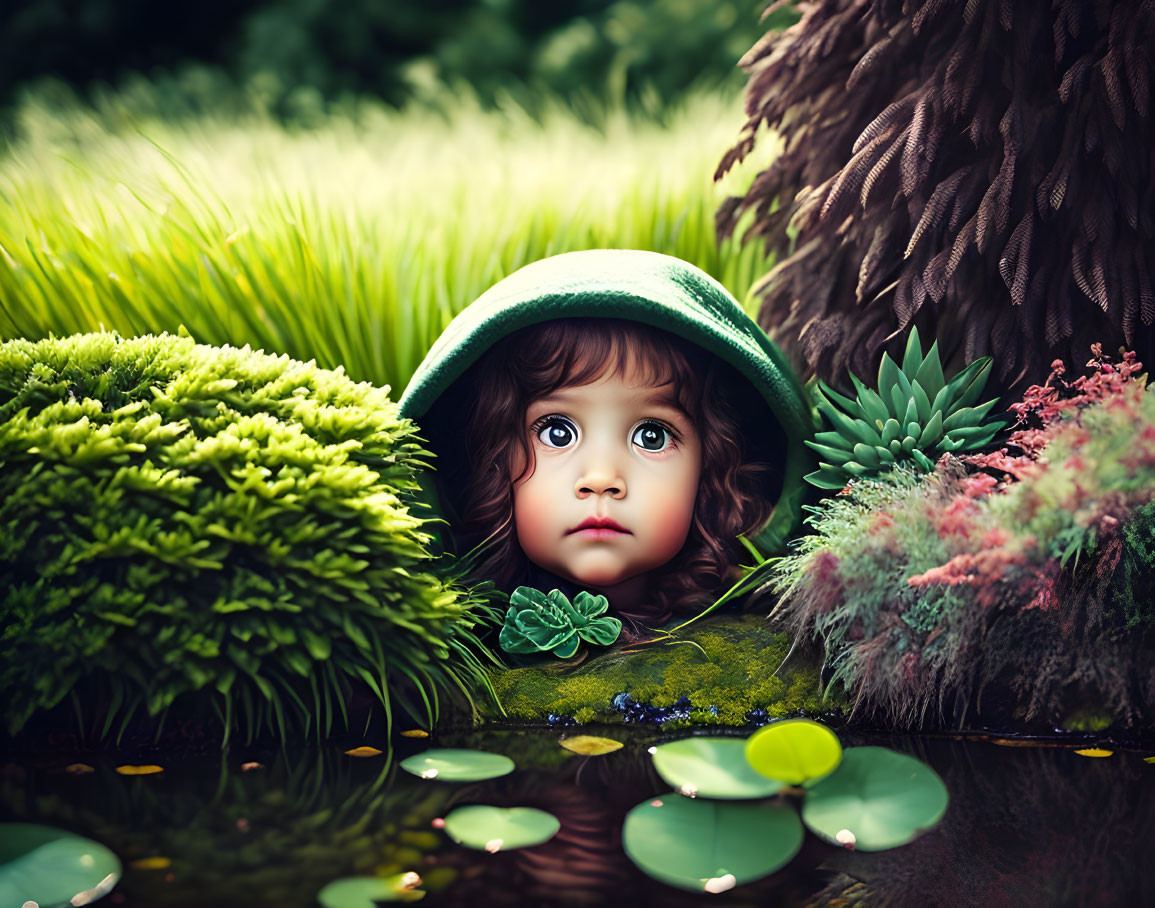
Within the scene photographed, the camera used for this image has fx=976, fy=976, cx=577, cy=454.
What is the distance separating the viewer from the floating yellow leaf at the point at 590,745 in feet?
5.78

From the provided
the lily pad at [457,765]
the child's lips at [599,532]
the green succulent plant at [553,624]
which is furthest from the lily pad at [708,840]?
the child's lips at [599,532]

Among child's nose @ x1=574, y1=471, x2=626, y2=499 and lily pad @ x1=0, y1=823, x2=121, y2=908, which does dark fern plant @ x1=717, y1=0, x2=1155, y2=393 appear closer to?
child's nose @ x1=574, y1=471, x2=626, y2=499

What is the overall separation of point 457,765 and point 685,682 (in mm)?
Answer: 540

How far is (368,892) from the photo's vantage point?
1230mm

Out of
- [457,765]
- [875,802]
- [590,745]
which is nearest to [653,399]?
[590,745]

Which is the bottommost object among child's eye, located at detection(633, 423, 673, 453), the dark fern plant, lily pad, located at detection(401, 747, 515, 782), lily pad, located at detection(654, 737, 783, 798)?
lily pad, located at detection(401, 747, 515, 782)

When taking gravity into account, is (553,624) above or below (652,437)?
below

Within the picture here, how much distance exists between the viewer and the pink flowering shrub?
5.57 feet

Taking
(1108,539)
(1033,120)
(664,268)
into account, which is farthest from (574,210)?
(1108,539)

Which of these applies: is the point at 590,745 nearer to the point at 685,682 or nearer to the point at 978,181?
the point at 685,682

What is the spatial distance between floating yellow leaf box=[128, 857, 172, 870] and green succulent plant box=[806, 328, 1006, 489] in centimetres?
148

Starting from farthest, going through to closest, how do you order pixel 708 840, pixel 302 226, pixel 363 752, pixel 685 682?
pixel 302 226 → pixel 685 682 → pixel 363 752 → pixel 708 840

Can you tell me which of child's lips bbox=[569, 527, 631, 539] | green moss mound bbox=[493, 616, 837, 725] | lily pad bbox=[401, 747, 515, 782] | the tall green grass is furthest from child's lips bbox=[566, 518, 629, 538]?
the tall green grass

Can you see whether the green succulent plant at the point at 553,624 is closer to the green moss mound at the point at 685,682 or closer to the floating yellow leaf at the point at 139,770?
the green moss mound at the point at 685,682
